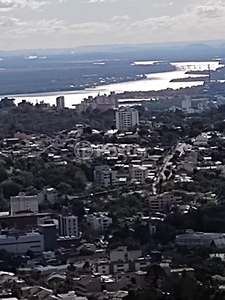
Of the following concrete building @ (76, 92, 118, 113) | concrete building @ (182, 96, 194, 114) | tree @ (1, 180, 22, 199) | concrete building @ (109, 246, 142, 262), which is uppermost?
concrete building @ (109, 246, 142, 262)

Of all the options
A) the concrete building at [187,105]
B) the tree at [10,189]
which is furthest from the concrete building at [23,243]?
the concrete building at [187,105]

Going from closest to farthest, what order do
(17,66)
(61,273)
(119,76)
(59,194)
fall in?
1. (61,273)
2. (59,194)
3. (119,76)
4. (17,66)

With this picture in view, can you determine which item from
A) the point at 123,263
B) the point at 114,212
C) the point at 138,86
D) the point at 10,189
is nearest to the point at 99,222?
the point at 114,212

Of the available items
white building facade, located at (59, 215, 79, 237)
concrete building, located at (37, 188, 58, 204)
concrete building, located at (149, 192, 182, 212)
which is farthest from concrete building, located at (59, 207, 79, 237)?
concrete building, located at (37, 188, 58, 204)

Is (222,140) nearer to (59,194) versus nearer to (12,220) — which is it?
(59,194)

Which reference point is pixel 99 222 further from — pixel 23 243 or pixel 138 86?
pixel 138 86

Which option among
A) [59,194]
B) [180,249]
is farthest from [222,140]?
[180,249]

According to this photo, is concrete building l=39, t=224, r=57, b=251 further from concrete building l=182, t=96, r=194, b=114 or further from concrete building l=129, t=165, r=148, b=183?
concrete building l=182, t=96, r=194, b=114
